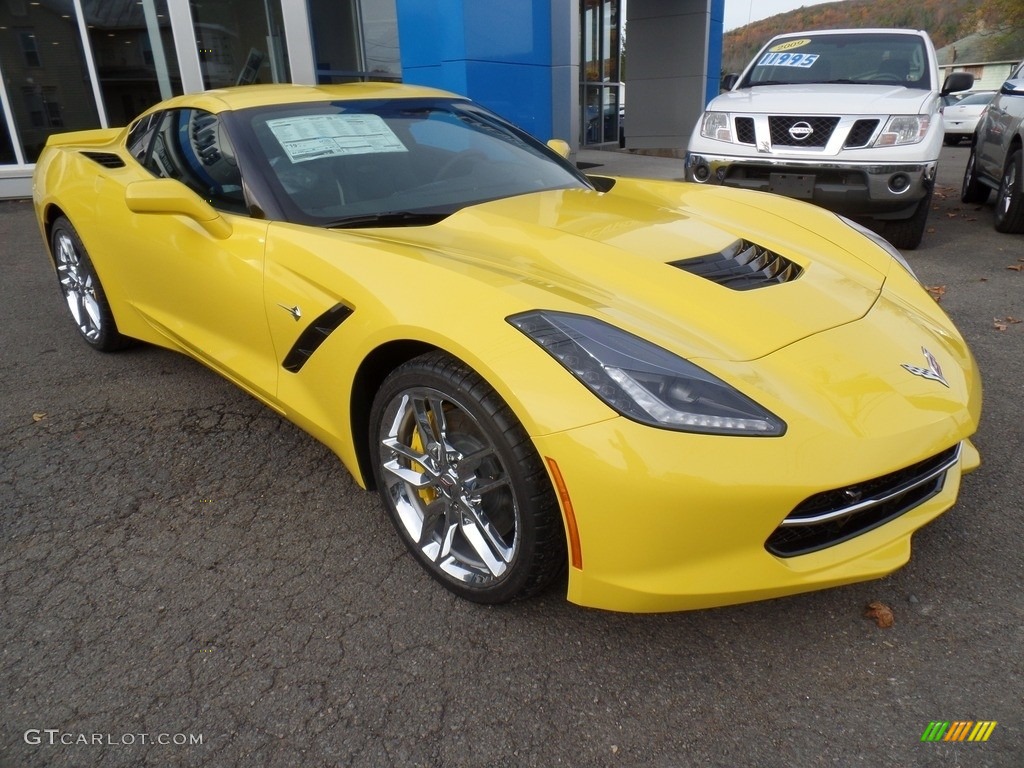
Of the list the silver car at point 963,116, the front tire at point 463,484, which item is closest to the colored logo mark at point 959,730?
the front tire at point 463,484

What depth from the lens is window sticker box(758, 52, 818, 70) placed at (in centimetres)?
667

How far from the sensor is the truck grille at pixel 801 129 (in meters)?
5.60

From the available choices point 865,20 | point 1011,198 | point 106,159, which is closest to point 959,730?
point 106,159

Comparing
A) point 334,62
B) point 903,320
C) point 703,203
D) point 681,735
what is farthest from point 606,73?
point 681,735

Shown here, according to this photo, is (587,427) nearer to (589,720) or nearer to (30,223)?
(589,720)

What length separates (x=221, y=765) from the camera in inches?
63.4

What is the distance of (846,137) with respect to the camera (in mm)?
5512

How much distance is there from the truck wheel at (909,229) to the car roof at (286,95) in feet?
13.2

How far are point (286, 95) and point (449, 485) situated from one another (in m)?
1.91

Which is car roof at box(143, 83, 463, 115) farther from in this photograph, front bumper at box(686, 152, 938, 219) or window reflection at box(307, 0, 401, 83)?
window reflection at box(307, 0, 401, 83)

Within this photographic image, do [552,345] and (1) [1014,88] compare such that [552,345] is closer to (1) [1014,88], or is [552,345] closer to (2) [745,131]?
(2) [745,131]

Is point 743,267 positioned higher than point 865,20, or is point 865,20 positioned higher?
point 865,20

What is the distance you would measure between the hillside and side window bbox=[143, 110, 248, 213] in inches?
2285

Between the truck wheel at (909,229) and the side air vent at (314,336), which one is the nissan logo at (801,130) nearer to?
the truck wheel at (909,229)
